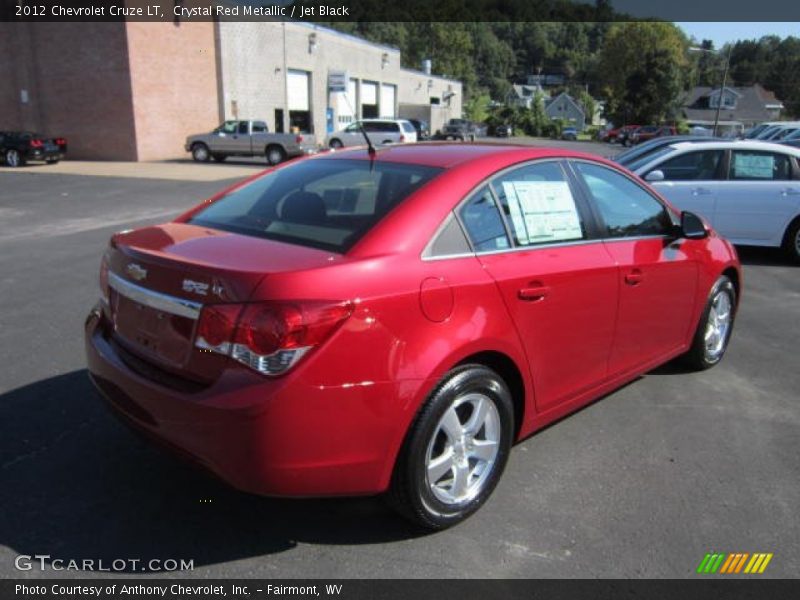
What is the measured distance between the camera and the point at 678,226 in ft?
14.0

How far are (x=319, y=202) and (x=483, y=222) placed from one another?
804 mm

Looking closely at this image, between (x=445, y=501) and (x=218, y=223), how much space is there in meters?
1.70

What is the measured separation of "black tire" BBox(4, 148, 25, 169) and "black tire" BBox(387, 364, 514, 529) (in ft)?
88.7

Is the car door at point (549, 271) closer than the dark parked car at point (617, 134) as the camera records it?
Yes

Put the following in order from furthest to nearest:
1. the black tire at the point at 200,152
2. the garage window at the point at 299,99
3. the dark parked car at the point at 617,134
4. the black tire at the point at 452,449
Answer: the dark parked car at the point at 617,134 < the garage window at the point at 299,99 < the black tire at the point at 200,152 < the black tire at the point at 452,449

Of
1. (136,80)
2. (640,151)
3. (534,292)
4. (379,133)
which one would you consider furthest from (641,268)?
(379,133)

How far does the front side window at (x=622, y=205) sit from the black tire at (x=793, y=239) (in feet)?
18.9

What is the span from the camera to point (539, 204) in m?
3.46

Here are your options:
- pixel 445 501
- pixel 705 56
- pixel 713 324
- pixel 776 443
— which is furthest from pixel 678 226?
pixel 705 56

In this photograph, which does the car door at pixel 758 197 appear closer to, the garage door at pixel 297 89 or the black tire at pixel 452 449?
the black tire at pixel 452 449

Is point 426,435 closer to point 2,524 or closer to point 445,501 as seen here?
point 445,501

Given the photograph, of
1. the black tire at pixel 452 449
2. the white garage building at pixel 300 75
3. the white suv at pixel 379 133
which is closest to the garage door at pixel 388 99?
the white garage building at pixel 300 75

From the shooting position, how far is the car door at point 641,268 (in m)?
3.81

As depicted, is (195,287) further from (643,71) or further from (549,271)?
(643,71)
